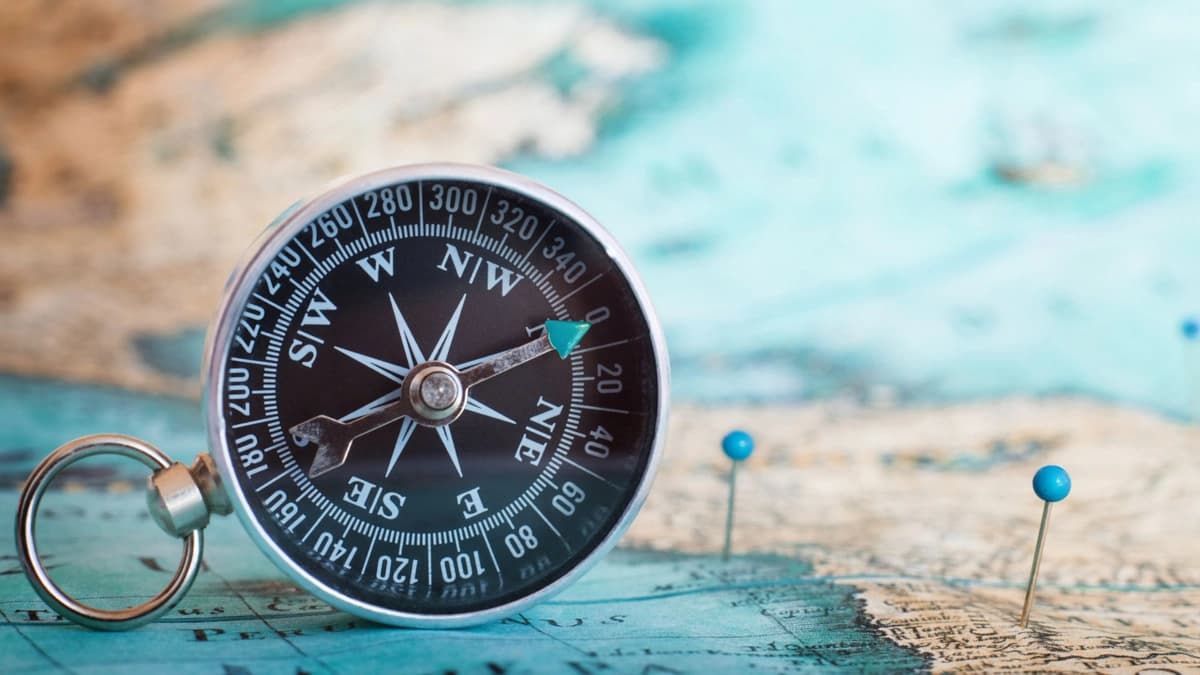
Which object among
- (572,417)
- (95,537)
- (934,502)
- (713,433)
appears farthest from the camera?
(713,433)

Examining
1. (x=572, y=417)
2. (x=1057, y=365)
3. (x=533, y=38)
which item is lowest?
(x=572, y=417)

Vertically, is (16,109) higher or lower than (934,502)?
higher

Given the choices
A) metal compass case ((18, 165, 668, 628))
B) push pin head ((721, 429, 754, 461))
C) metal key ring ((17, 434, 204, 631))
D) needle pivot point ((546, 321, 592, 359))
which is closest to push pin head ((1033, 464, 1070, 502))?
push pin head ((721, 429, 754, 461))

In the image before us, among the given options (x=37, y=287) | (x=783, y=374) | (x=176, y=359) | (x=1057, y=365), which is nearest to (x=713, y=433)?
(x=783, y=374)

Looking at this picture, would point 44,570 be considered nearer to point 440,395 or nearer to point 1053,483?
point 440,395

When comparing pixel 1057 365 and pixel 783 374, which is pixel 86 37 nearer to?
pixel 783 374

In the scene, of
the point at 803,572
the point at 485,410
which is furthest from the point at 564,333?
the point at 803,572

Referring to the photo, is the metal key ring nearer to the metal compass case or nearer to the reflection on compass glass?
the metal compass case
